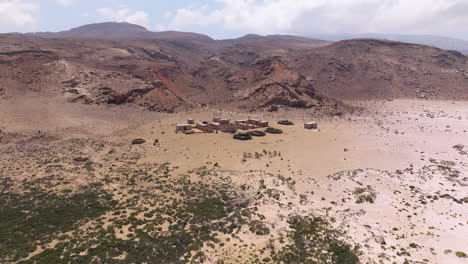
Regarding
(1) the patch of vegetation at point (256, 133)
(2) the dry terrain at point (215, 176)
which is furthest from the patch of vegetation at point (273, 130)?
(1) the patch of vegetation at point (256, 133)

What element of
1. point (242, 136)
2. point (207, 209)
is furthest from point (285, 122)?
point (207, 209)

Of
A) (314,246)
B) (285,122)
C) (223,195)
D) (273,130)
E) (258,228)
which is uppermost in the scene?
(285,122)

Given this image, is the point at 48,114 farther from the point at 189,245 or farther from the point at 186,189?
the point at 189,245

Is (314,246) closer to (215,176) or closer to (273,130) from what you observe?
(215,176)

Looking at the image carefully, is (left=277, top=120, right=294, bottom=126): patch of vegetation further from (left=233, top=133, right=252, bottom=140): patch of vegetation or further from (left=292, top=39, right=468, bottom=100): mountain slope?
(left=292, top=39, right=468, bottom=100): mountain slope

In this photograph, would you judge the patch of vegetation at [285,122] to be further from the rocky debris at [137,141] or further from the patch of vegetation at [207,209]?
the patch of vegetation at [207,209]

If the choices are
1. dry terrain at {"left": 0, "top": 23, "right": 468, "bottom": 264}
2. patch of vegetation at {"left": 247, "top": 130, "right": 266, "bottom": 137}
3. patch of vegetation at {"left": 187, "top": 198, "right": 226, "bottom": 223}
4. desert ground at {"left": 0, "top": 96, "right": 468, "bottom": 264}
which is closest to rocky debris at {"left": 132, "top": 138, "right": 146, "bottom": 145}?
dry terrain at {"left": 0, "top": 23, "right": 468, "bottom": 264}
